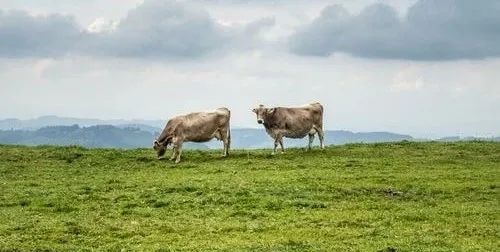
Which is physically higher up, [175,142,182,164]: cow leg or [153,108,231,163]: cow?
[153,108,231,163]: cow

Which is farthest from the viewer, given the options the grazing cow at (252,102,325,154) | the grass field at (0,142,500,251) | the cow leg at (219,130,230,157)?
the grazing cow at (252,102,325,154)

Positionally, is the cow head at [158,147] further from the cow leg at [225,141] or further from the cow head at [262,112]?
the cow head at [262,112]

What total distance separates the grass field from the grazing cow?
260 centimetres

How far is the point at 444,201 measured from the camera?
25.5 m

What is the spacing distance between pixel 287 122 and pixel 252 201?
56.1 feet

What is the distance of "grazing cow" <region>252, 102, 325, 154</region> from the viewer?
41.2 metres

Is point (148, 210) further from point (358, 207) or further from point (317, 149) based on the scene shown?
point (317, 149)

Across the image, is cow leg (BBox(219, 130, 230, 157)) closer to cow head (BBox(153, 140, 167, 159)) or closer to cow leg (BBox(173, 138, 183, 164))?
cow leg (BBox(173, 138, 183, 164))

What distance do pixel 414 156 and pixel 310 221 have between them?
17775 mm

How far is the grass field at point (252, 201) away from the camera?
19.7 metres

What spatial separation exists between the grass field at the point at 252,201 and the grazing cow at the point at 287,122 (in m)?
2.60

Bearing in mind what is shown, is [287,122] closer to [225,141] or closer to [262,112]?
[262,112]

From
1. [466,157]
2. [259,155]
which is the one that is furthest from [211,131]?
[466,157]

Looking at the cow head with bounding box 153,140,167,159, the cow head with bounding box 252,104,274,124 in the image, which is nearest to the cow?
the cow head with bounding box 153,140,167,159
